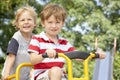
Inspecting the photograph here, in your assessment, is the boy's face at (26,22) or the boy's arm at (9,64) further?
the boy's face at (26,22)

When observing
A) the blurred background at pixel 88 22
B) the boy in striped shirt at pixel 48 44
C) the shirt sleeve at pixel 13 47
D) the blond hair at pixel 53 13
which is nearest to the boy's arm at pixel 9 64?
the shirt sleeve at pixel 13 47

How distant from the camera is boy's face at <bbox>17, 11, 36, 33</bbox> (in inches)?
158

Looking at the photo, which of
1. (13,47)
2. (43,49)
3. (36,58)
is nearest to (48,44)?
(43,49)

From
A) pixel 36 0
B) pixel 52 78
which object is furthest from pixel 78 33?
pixel 52 78

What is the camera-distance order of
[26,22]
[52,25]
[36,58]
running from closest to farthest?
1. [36,58]
2. [52,25]
3. [26,22]

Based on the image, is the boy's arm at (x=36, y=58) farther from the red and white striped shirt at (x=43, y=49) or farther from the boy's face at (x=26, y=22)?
the boy's face at (x=26, y=22)

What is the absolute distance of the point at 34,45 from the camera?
329cm

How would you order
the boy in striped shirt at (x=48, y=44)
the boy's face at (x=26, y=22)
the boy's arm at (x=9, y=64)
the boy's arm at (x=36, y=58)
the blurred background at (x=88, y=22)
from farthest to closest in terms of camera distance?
the blurred background at (x=88, y=22)
the boy's face at (x=26, y=22)
the boy's arm at (x=9, y=64)
the boy in striped shirt at (x=48, y=44)
the boy's arm at (x=36, y=58)

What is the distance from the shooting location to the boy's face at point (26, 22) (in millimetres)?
4020

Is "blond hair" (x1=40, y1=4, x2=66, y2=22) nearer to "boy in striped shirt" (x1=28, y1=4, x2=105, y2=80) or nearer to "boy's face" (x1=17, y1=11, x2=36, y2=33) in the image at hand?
"boy in striped shirt" (x1=28, y1=4, x2=105, y2=80)

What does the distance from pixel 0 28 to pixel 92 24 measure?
3294 mm

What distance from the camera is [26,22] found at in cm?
402

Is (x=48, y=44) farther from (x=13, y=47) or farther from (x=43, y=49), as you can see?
(x=13, y=47)

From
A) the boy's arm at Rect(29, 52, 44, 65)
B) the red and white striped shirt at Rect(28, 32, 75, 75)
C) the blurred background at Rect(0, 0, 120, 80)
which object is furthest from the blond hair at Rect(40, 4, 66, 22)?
the blurred background at Rect(0, 0, 120, 80)
